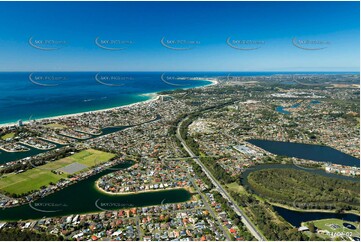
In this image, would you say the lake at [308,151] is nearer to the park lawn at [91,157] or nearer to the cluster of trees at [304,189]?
the cluster of trees at [304,189]

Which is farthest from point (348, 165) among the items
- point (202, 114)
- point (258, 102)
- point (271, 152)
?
point (258, 102)

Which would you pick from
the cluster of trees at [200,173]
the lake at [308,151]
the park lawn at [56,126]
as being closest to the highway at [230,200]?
the cluster of trees at [200,173]

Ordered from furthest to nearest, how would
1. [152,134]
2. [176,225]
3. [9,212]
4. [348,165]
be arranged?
1. [152,134]
2. [348,165]
3. [9,212]
4. [176,225]

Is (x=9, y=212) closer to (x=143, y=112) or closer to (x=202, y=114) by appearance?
(x=143, y=112)

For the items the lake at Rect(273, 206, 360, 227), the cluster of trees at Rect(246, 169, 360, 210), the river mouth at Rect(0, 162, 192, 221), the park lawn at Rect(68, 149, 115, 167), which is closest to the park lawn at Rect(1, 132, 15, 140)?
the park lawn at Rect(68, 149, 115, 167)

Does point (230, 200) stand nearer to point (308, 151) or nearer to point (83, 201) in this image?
point (83, 201)

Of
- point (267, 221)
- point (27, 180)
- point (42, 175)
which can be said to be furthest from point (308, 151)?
point (27, 180)
